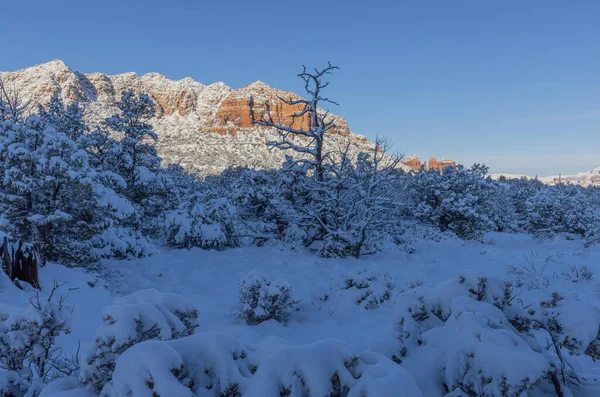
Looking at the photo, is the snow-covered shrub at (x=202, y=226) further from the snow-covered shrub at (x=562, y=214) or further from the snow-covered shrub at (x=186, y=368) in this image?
the snow-covered shrub at (x=562, y=214)

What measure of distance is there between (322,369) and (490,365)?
1.22 metres

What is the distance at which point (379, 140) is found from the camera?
11.3 m

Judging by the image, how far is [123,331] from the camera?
92.1 inches

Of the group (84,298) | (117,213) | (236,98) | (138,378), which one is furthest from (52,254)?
(236,98)

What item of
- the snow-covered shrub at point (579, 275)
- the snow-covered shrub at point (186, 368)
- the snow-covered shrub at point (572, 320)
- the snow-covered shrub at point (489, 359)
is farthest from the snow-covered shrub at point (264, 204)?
the snow-covered shrub at point (186, 368)

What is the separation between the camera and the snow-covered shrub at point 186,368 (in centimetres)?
184

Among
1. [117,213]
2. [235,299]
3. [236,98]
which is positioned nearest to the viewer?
[235,299]

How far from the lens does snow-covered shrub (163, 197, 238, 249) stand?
40.0ft

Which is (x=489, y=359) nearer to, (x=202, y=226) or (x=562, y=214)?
(x=202, y=226)

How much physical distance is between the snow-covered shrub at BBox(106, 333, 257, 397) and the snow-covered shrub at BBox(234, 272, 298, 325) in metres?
3.21

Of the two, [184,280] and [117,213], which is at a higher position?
[117,213]

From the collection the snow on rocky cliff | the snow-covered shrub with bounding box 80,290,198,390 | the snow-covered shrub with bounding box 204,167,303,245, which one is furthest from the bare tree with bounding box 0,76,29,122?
the snow on rocky cliff

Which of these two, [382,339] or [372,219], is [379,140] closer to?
[372,219]

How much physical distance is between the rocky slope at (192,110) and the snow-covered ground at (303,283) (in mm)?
48531
